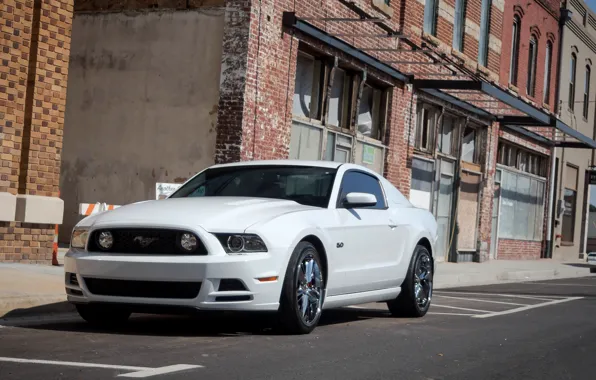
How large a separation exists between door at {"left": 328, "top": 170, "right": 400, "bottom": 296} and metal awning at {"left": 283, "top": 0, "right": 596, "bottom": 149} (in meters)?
7.86

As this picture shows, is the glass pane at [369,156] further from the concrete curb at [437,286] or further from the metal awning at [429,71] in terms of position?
the concrete curb at [437,286]

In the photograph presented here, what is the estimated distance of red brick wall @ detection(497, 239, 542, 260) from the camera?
101 feet

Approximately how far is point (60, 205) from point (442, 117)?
1362cm

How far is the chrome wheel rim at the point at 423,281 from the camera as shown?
35.0 ft

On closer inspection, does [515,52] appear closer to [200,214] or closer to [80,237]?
[200,214]

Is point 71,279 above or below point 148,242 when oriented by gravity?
below

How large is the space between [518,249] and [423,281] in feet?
71.7

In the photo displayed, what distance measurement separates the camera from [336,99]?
19.9 metres

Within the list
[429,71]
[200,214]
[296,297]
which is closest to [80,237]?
→ [200,214]

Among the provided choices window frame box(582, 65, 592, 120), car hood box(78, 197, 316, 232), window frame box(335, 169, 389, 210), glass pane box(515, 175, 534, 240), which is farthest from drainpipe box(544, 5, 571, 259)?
car hood box(78, 197, 316, 232)

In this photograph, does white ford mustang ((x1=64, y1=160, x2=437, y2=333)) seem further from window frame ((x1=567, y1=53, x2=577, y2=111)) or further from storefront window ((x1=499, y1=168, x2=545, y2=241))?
window frame ((x1=567, y1=53, x2=577, y2=111))

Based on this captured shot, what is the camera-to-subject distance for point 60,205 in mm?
13812

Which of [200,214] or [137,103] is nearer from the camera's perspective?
[200,214]

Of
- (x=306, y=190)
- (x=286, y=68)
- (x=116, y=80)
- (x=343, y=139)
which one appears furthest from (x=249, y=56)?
(x=306, y=190)
